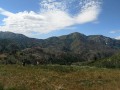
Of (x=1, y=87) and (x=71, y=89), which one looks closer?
(x=1, y=87)

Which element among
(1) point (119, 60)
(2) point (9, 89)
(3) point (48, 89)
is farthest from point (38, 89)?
(1) point (119, 60)

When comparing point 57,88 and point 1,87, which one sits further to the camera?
point 57,88

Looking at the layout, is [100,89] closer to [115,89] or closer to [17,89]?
[115,89]

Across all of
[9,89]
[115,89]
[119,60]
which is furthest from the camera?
[119,60]

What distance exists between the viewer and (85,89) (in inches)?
810

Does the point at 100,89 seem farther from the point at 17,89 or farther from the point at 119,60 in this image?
the point at 119,60

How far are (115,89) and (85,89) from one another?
2377 mm

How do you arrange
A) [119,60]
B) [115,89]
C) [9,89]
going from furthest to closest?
1. [119,60]
2. [115,89]
3. [9,89]

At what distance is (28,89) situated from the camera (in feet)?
62.1

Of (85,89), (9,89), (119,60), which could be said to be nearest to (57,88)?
(85,89)

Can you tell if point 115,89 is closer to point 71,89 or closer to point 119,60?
point 71,89

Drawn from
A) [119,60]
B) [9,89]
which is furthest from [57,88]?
[119,60]

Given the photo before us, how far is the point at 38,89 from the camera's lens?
19.5 meters

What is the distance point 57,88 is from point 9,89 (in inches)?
150
